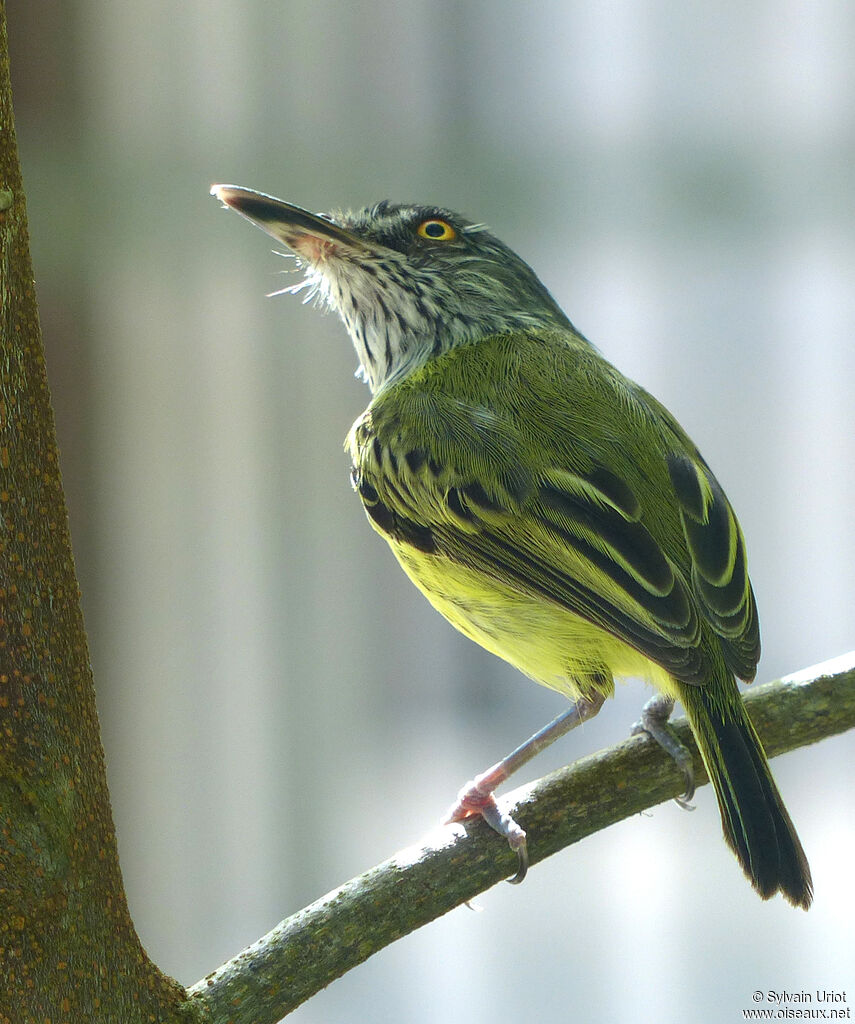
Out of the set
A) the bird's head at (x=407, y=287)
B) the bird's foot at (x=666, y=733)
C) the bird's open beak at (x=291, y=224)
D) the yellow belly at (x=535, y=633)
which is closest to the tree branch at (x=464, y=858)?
the bird's foot at (x=666, y=733)

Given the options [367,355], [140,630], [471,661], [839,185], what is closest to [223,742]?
[140,630]

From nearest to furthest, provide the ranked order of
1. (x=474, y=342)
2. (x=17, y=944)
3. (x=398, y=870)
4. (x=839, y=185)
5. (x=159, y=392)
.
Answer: (x=17, y=944) → (x=398, y=870) → (x=474, y=342) → (x=839, y=185) → (x=159, y=392)

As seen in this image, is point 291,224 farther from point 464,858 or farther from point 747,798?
point 747,798

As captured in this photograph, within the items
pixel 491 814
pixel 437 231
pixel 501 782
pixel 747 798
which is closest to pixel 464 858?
pixel 491 814

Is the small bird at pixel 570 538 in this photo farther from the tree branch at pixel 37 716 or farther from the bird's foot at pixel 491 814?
the tree branch at pixel 37 716

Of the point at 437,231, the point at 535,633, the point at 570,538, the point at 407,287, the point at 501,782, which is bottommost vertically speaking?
the point at 501,782

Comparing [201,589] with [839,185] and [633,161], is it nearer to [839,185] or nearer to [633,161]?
[633,161]
